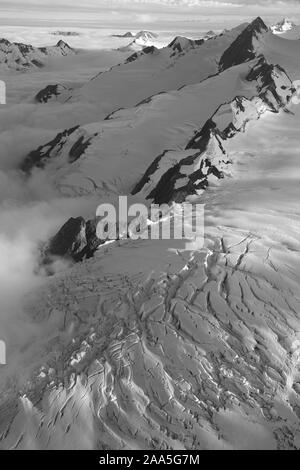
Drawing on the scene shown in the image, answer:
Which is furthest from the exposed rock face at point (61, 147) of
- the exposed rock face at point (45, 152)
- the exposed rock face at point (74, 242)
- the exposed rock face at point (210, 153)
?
the exposed rock face at point (74, 242)

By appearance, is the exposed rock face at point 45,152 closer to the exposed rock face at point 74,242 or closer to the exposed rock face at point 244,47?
the exposed rock face at point 244,47

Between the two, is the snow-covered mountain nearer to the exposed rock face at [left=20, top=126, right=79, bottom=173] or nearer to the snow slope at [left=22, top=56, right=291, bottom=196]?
the exposed rock face at [left=20, top=126, right=79, bottom=173]

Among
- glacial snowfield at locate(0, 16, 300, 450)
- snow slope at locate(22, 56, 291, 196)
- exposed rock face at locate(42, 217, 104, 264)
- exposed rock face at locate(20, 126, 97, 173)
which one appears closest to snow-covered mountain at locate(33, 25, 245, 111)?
exposed rock face at locate(20, 126, 97, 173)

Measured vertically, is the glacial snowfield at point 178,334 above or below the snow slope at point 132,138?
below

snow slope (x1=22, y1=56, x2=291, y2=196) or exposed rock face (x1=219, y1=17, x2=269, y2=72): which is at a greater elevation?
exposed rock face (x1=219, y1=17, x2=269, y2=72)

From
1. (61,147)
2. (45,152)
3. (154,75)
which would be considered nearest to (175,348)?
(61,147)

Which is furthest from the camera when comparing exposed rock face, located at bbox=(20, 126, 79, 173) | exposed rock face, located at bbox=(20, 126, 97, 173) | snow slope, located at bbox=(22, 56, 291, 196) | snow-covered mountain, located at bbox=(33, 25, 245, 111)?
snow-covered mountain, located at bbox=(33, 25, 245, 111)
